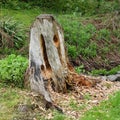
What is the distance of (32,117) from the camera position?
6.53 m

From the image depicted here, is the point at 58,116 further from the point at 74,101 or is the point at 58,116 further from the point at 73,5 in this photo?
the point at 73,5

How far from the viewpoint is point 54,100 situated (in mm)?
7020

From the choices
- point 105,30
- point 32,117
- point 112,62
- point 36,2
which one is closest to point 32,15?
point 36,2

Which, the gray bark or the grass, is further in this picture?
the grass

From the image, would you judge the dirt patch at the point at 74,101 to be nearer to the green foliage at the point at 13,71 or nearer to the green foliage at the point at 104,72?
the green foliage at the point at 13,71

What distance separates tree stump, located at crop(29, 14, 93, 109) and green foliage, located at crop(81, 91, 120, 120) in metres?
0.81

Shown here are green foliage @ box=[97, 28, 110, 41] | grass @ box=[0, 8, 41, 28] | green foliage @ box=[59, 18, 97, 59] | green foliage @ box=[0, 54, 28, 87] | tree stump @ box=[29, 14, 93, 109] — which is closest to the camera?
tree stump @ box=[29, 14, 93, 109]

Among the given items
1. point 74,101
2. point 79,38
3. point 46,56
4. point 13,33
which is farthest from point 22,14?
point 74,101

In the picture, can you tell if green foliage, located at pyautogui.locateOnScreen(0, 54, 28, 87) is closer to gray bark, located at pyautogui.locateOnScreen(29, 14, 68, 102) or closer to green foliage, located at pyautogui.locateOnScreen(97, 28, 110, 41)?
gray bark, located at pyautogui.locateOnScreen(29, 14, 68, 102)

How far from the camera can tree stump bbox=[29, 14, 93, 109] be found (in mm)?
7156

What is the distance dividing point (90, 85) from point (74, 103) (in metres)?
0.90

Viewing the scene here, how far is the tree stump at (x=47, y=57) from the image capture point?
23.5ft

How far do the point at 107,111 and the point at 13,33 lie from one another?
6.78m

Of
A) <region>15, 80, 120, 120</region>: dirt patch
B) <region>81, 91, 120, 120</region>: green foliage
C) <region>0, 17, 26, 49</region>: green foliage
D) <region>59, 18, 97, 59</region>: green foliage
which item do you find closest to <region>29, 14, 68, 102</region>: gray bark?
<region>15, 80, 120, 120</region>: dirt patch
